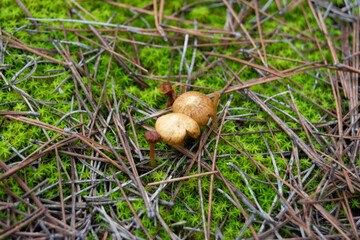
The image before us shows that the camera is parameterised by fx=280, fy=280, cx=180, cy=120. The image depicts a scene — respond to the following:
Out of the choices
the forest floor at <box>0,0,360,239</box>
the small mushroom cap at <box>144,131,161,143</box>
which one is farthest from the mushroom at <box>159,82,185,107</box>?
the small mushroom cap at <box>144,131,161,143</box>

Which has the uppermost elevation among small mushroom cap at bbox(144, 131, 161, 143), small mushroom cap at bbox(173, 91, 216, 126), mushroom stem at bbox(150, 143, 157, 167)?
small mushroom cap at bbox(173, 91, 216, 126)

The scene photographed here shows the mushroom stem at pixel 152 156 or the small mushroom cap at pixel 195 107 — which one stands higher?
the small mushroom cap at pixel 195 107

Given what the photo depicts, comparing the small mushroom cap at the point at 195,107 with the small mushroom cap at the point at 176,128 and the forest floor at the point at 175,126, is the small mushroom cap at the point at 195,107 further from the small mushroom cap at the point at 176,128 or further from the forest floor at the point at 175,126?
the forest floor at the point at 175,126

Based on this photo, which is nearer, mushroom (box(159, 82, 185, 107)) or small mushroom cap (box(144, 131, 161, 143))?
small mushroom cap (box(144, 131, 161, 143))

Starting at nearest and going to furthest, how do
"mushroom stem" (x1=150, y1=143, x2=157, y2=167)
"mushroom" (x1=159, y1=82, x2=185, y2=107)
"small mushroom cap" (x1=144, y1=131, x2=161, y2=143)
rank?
"small mushroom cap" (x1=144, y1=131, x2=161, y2=143) < "mushroom stem" (x1=150, y1=143, x2=157, y2=167) < "mushroom" (x1=159, y1=82, x2=185, y2=107)

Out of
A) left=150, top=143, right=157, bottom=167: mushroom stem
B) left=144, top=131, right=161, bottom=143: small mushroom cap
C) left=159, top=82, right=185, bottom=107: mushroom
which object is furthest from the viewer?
left=159, top=82, right=185, bottom=107: mushroom

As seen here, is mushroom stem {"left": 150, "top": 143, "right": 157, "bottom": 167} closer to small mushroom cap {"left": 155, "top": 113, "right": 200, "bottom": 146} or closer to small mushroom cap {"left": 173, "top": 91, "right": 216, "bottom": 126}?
small mushroom cap {"left": 155, "top": 113, "right": 200, "bottom": 146}

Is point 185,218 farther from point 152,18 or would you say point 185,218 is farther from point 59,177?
point 152,18

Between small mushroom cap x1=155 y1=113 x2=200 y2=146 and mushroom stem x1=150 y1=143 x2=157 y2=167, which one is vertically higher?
small mushroom cap x1=155 y1=113 x2=200 y2=146

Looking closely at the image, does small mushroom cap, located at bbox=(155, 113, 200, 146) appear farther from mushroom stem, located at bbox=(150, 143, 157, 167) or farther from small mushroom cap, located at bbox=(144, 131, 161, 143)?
mushroom stem, located at bbox=(150, 143, 157, 167)

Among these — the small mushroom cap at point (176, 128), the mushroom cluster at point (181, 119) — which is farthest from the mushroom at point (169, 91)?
the small mushroom cap at point (176, 128)
